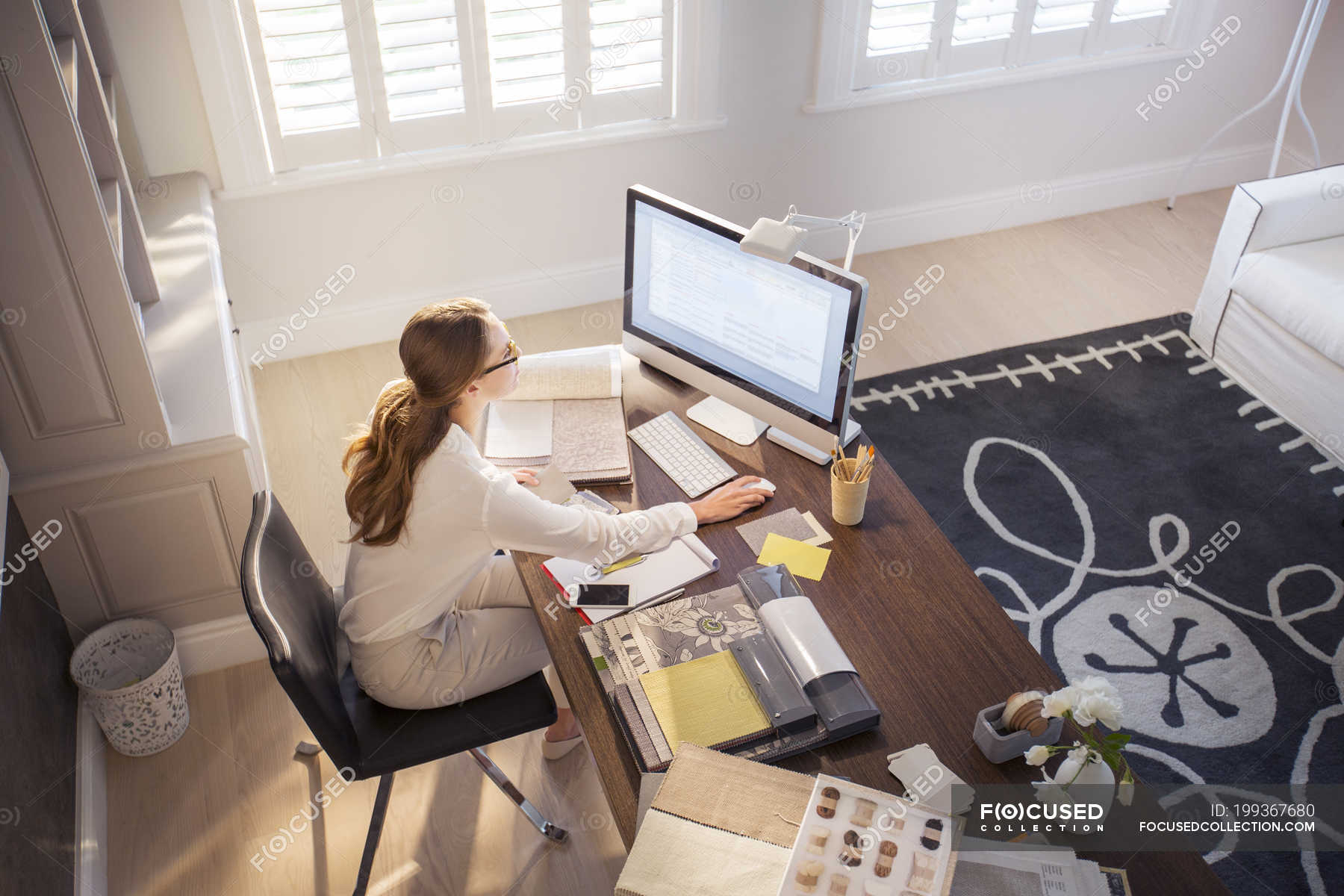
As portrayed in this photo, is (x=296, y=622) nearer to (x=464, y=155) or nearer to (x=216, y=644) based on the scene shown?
(x=216, y=644)

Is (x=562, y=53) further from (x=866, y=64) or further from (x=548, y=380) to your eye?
(x=548, y=380)

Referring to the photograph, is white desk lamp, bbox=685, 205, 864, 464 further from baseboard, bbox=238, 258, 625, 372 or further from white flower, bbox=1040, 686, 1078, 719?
baseboard, bbox=238, 258, 625, 372

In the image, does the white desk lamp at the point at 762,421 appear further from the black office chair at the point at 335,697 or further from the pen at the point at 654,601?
the black office chair at the point at 335,697

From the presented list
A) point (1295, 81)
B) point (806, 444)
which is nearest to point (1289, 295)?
point (1295, 81)

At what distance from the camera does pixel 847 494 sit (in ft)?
6.73

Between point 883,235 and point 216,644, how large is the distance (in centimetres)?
300

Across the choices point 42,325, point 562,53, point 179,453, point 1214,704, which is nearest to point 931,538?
point 1214,704

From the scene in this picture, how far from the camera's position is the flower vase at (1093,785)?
1.57 meters

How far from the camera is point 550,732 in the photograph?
8.21 feet

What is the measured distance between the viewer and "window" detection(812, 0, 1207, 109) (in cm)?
381

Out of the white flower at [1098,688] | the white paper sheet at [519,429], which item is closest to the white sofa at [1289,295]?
the white flower at [1098,688]

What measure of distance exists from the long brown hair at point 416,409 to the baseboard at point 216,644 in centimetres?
97

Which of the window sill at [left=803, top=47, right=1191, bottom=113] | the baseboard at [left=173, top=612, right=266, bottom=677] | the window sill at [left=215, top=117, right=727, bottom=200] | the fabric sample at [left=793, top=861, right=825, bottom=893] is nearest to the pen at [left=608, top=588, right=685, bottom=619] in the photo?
the fabric sample at [left=793, top=861, right=825, bottom=893]

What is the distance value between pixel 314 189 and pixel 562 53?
0.95m
